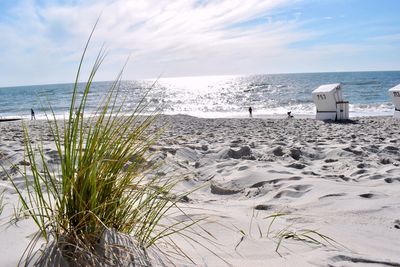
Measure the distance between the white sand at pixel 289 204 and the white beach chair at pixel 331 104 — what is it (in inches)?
322

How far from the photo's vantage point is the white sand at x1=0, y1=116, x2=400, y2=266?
166 centimetres

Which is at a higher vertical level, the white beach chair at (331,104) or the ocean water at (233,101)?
the white beach chair at (331,104)

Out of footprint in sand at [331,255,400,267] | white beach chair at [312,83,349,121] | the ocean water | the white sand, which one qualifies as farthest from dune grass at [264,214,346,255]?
white beach chair at [312,83,349,121]

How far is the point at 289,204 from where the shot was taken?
2.64 m

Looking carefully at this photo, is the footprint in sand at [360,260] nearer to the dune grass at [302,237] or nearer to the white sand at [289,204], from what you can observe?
the white sand at [289,204]

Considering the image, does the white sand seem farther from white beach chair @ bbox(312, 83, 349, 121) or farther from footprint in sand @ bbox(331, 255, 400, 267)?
white beach chair @ bbox(312, 83, 349, 121)

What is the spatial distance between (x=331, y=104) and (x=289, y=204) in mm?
11263

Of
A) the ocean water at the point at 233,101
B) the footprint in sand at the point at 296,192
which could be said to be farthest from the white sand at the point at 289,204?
the ocean water at the point at 233,101

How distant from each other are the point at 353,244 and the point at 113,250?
1.25 meters

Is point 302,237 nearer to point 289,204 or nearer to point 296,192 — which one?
point 289,204

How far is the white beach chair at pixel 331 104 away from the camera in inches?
499

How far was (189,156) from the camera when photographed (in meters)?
4.75

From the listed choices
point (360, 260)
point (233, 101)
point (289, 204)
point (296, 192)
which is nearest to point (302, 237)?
point (360, 260)

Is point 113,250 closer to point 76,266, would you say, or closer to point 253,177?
point 76,266
